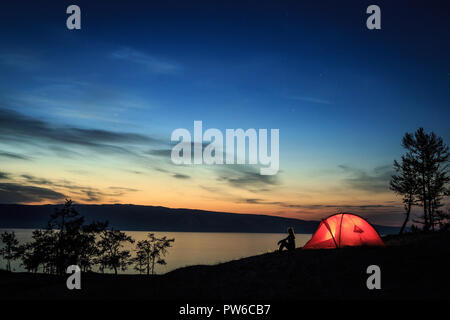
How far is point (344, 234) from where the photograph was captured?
59.3 feet

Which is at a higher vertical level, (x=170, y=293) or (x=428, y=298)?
(x=428, y=298)

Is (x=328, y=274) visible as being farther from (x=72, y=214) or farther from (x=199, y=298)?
(x=72, y=214)

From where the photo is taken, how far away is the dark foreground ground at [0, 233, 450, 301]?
1147 centimetres

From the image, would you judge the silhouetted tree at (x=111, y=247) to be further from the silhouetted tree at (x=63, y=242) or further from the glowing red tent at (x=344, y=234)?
the glowing red tent at (x=344, y=234)

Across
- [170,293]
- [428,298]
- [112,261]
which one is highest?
[428,298]

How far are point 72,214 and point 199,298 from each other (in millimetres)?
33705

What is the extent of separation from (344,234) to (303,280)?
633 centimetres

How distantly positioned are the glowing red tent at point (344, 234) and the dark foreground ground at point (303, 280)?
2.04 m

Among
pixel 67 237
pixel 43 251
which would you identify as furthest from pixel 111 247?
pixel 43 251

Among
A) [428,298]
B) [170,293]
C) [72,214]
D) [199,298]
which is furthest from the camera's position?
[72,214]

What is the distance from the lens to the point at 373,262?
1380cm

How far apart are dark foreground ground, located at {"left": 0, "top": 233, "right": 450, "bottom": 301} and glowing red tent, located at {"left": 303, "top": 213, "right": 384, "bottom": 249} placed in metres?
2.04

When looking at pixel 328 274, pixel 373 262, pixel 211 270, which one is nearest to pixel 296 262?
pixel 328 274
